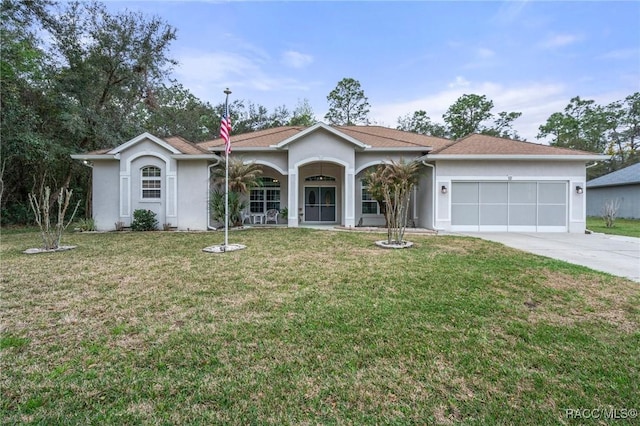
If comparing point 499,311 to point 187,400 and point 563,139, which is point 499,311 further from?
point 563,139

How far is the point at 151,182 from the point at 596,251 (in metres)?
16.2

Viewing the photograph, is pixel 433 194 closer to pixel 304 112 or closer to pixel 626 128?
pixel 304 112

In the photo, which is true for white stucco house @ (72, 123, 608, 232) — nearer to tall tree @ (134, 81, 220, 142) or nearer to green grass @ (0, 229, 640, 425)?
green grass @ (0, 229, 640, 425)

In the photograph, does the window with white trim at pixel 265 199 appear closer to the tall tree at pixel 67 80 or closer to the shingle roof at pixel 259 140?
the shingle roof at pixel 259 140

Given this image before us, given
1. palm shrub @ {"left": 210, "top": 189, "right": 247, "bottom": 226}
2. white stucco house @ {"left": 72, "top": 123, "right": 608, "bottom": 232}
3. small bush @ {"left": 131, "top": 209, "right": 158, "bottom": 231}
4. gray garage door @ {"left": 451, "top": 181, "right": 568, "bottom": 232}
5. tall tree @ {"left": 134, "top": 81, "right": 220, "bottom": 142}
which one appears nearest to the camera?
palm shrub @ {"left": 210, "top": 189, "right": 247, "bottom": 226}

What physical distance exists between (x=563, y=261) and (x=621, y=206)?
24.2m

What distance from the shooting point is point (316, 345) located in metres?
3.24

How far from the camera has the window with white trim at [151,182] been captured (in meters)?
13.1

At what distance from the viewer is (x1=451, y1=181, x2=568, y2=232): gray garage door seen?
12891mm

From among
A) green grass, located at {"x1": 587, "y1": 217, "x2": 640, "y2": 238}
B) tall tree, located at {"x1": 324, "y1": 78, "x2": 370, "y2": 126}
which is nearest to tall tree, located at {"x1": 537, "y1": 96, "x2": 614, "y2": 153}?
tall tree, located at {"x1": 324, "y1": 78, "x2": 370, "y2": 126}

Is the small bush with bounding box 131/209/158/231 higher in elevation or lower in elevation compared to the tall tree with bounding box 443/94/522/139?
lower

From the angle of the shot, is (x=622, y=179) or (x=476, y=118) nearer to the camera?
(x=622, y=179)

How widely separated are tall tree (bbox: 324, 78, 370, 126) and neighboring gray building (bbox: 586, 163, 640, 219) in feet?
71.2

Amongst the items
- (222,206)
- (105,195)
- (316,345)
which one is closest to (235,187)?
(222,206)
